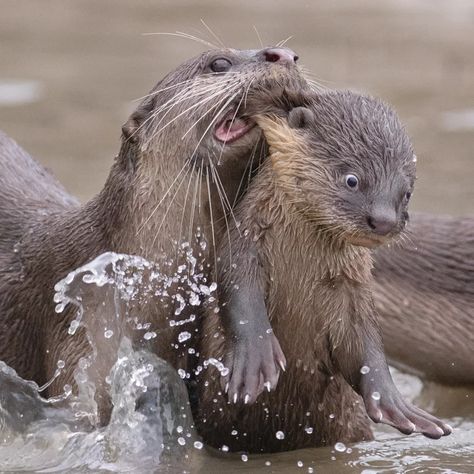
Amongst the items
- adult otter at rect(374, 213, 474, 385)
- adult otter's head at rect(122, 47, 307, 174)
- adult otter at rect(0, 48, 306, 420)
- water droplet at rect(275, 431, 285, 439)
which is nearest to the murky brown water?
adult otter at rect(374, 213, 474, 385)

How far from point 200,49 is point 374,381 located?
19.2 feet

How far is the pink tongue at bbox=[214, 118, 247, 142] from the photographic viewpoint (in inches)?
147

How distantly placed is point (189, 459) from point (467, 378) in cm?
158

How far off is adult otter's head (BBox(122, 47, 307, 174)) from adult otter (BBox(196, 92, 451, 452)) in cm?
6

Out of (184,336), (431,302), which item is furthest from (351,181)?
(431,302)

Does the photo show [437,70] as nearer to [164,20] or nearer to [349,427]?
[164,20]

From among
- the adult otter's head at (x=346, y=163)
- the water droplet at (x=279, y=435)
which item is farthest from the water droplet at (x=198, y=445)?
the adult otter's head at (x=346, y=163)

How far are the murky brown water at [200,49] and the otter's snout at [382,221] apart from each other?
130 inches

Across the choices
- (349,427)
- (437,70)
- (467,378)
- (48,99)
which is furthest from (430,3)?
(349,427)

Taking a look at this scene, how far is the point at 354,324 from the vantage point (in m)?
3.79

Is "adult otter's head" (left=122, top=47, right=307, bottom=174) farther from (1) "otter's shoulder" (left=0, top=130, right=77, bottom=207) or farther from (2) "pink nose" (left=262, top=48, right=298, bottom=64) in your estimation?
(1) "otter's shoulder" (left=0, top=130, right=77, bottom=207)

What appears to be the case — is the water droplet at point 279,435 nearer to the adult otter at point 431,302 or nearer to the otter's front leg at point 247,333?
the otter's front leg at point 247,333

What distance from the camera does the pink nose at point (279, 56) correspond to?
12.4 feet

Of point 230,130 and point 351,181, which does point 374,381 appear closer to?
point 351,181
